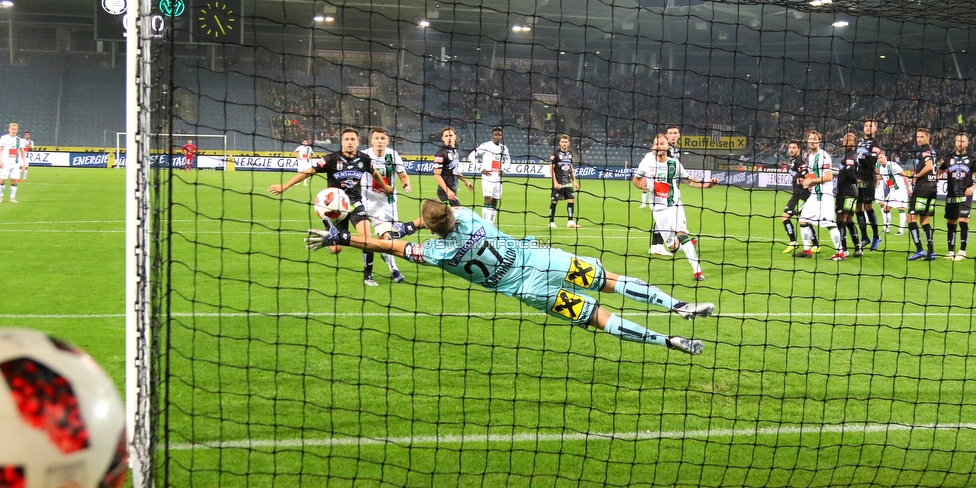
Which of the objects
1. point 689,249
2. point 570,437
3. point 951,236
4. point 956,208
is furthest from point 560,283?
point 951,236

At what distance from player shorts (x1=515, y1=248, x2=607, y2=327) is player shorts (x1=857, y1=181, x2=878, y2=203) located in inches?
306

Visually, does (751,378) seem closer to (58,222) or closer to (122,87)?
(58,222)

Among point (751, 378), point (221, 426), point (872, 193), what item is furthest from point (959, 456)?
point (872, 193)

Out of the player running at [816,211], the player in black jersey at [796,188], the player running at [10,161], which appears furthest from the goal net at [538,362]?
the player running at [10,161]

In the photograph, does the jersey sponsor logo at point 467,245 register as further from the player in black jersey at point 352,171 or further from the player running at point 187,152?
the player in black jersey at point 352,171

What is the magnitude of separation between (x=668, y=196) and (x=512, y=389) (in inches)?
231

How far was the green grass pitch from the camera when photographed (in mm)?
4355

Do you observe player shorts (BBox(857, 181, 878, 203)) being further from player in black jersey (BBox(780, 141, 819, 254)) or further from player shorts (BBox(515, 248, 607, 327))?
player shorts (BBox(515, 248, 607, 327))

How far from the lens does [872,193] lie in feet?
43.6

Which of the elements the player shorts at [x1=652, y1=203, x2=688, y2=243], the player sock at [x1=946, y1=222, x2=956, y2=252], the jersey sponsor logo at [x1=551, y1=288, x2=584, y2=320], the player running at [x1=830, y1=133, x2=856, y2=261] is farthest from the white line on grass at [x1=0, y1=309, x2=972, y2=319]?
the player sock at [x1=946, y1=222, x2=956, y2=252]

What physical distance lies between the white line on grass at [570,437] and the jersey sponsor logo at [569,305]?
1.09 m

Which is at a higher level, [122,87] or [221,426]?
[122,87]

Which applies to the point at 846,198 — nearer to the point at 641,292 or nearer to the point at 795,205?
the point at 795,205

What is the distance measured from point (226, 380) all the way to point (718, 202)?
72.9 ft
